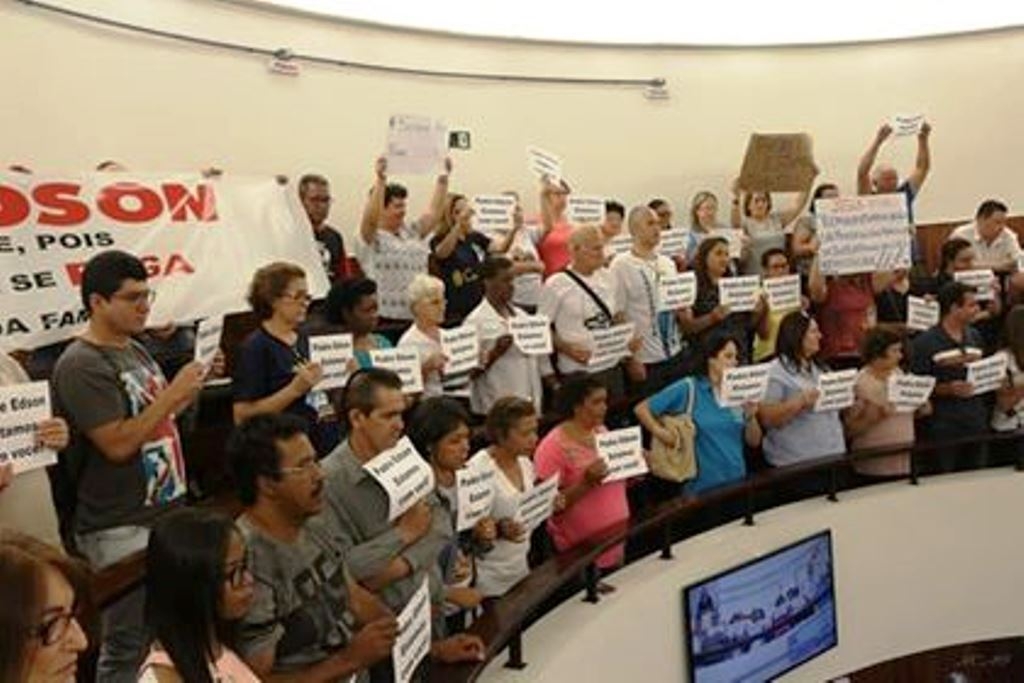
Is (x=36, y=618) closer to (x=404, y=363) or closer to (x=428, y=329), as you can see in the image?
(x=404, y=363)

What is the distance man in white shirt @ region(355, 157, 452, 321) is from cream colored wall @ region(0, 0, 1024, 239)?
107 cm

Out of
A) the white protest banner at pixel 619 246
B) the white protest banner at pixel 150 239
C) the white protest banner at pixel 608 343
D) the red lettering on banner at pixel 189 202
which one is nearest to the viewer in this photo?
the white protest banner at pixel 150 239

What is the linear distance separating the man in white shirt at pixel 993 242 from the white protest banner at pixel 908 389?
1.57m

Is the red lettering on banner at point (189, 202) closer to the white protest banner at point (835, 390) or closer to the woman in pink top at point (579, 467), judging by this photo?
the woman in pink top at point (579, 467)

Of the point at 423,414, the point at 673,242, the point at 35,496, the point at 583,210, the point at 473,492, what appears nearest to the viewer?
the point at 35,496

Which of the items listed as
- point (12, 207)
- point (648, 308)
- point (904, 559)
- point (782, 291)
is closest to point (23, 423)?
point (12, 207)

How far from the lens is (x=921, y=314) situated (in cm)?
559

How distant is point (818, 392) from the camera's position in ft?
16.2

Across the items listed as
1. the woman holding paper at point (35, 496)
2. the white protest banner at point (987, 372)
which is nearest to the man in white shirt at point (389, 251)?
the woman holding paper at point (35, 496)

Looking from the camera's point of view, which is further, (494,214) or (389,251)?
(494,214)

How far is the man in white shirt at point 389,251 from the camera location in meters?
4.91

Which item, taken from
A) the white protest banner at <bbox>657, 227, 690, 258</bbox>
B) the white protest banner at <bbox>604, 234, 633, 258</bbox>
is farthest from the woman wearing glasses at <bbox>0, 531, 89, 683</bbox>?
the white protest banner at <bbox>657, 227, 690, 258</bbox>

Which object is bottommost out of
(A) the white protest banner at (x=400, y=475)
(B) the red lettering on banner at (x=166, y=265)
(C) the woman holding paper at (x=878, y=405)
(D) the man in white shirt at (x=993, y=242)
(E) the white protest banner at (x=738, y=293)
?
(C) the woman holding paper at (x=878, y=405)

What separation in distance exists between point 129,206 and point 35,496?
1751 millimetres
